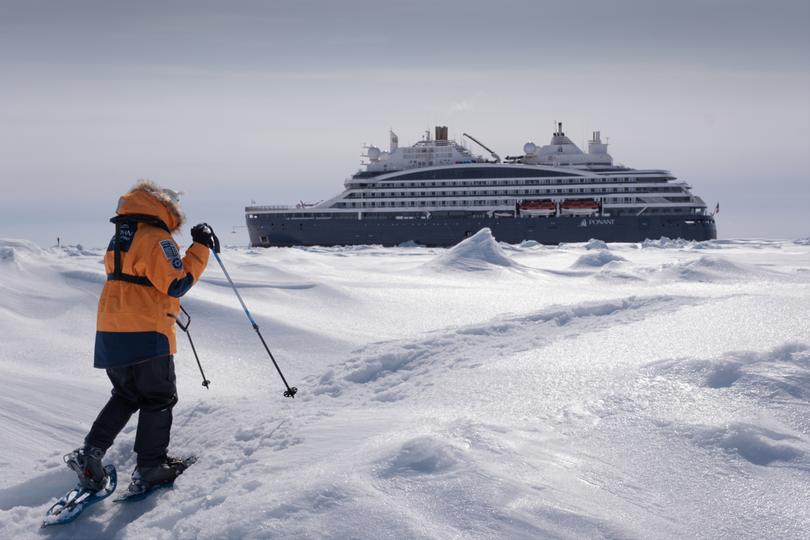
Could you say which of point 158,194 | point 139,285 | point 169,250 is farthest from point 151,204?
point 139,285

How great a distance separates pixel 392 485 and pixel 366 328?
417 centimetres

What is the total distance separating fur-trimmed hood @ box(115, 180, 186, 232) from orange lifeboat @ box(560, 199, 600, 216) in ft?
131

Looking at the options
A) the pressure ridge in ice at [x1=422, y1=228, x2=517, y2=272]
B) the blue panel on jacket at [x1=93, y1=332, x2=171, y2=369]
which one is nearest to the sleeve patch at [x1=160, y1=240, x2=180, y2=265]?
the blue panel on jacket at [x1=93, y1=332, x2=171, y2=369]

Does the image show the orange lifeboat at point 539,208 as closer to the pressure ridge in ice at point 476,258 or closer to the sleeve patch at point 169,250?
the pressure ridge in ice at point 476,258

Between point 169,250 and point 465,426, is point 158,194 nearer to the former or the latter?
point 169,250

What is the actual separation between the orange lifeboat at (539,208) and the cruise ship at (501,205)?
0.07 m

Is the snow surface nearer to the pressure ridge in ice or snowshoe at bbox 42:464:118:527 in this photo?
snowshoe at bbox 42:464:118:527

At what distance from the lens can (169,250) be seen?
8.39ft

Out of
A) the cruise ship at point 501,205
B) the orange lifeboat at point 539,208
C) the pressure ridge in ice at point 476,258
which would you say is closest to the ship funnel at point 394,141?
the cruise ship at point 501,205

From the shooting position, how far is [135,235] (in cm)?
257

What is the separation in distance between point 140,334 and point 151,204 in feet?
1.89

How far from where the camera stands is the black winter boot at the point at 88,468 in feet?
8.11

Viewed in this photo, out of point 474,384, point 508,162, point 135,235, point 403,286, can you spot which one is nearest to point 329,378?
point 474,384

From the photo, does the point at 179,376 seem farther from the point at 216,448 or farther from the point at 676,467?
the point at 676,467
